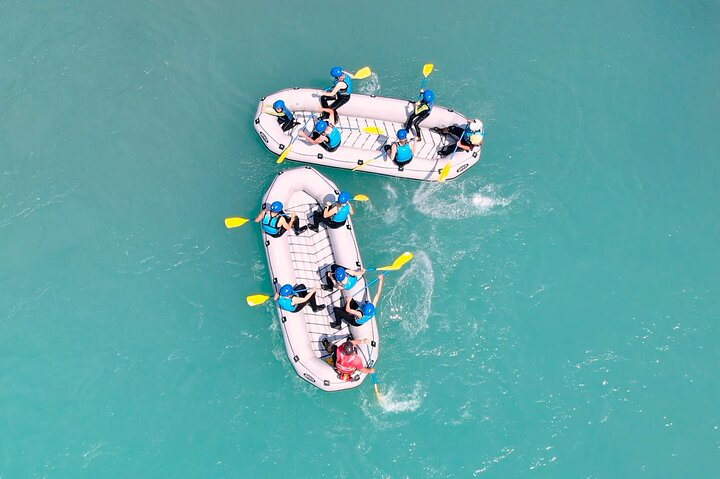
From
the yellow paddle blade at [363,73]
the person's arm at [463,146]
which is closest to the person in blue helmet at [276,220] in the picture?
the yellow paddle blade at [363,73]

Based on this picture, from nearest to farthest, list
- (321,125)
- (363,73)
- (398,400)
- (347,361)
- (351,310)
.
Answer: (347,361)
(351,310)
(398,400)
(321,125)
(363,73)

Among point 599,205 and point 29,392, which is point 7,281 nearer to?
point 29,392

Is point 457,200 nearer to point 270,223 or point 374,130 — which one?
point 374,130

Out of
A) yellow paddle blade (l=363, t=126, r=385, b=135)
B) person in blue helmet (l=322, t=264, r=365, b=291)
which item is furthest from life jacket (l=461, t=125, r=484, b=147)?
person in blue helmet (l=322, t=264, r=365, b=291)

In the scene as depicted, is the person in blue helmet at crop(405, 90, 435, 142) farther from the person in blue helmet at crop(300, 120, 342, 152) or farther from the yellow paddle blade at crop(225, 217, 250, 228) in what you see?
the yellow paddle blade at crop(225, 217, 250, 228)

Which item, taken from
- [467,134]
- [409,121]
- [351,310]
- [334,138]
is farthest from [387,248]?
[467,134]

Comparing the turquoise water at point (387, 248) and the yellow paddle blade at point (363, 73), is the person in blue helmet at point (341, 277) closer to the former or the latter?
the turquoise water at point (387, 248)
